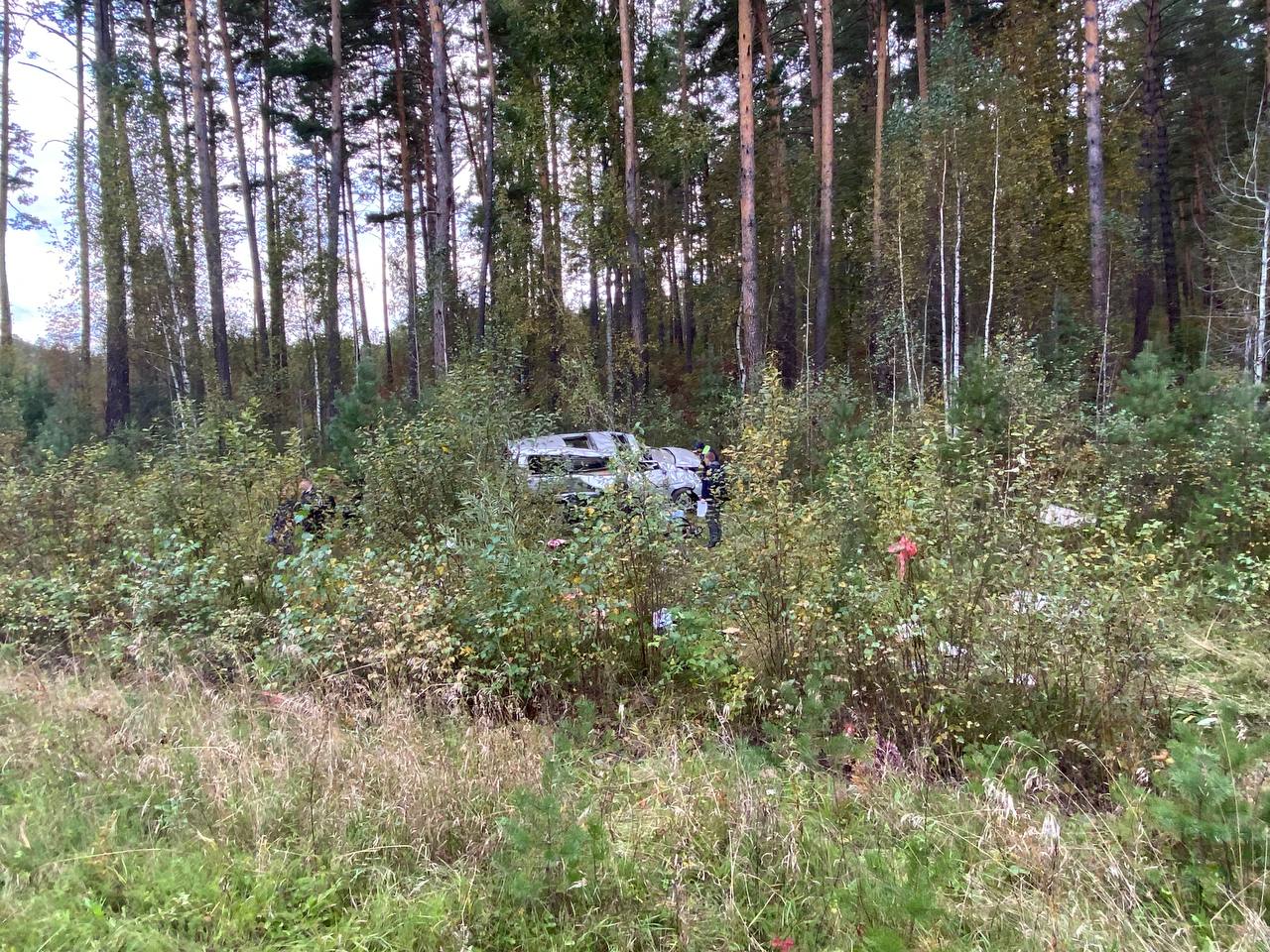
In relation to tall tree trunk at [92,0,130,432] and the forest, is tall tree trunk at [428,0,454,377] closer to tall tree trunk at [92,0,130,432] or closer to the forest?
the forest

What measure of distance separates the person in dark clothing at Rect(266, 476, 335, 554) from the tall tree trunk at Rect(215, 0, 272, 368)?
1698cm

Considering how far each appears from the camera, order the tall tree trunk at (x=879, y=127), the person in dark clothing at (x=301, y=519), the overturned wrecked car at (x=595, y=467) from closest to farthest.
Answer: the overturned wrecked car at (x=595, y=467)
the person in dark clothing at (x=301, y=519)
the tall tree trunk at (x=879, y=127)

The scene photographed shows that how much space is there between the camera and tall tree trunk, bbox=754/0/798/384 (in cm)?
1930

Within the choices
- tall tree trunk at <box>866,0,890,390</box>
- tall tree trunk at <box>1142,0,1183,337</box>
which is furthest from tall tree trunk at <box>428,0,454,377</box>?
tall tree trunk at <box>1142,0,1183,337</box>

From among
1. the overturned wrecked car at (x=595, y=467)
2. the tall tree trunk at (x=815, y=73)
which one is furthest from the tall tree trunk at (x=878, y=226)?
the overturned wrecked car at (x=595, y=467)

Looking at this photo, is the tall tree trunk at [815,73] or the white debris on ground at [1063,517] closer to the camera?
the white debris on ground at [1063,517]

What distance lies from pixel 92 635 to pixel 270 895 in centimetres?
387

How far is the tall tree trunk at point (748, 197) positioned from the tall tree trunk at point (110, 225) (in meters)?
15.2

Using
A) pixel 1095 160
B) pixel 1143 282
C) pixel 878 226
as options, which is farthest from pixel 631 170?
pixel 1143 282

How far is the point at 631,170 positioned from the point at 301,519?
1346 centimetres

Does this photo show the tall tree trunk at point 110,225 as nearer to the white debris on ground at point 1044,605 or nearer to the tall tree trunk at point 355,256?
the tall tree trunk at point 355,256

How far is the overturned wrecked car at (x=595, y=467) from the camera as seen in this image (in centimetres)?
487

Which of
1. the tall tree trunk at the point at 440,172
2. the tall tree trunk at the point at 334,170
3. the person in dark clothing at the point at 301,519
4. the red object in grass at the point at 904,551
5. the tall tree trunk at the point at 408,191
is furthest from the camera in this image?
the tall tree trunk at the point at 334,170

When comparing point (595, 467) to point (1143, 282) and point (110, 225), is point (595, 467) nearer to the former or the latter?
point (110, 225)
